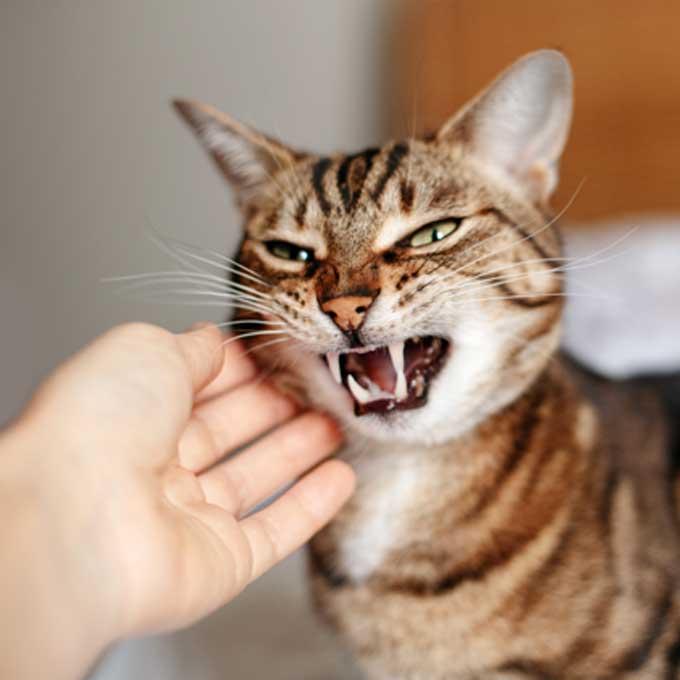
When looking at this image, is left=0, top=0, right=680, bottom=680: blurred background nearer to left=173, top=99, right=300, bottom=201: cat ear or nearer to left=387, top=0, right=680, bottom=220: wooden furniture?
left=387, top=0, right=680, bottom=220: wooden furniture

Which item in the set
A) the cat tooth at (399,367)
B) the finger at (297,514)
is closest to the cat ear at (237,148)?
the cat tooth at (399,367)

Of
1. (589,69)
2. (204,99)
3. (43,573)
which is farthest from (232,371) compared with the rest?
(589,69)

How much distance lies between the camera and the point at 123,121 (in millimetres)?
2568

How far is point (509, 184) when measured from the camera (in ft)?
3.74

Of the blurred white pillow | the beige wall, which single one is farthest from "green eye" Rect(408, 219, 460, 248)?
the beige wall

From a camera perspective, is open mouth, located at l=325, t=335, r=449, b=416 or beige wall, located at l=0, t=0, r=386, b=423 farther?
beige wall, located at l=0, t=0, r=386, b=423

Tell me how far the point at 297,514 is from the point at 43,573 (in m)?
0.36

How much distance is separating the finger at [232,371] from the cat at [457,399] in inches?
1.0

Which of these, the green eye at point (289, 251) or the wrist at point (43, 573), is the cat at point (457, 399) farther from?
the wrist at point (43, 573)

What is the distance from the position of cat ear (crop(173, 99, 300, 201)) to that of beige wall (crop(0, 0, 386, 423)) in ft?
4.56

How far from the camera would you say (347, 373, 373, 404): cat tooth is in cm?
100

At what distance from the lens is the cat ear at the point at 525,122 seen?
1050mm

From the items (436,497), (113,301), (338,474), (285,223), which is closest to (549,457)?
(436,497)

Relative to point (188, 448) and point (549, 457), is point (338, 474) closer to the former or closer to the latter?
point (188, 448)
